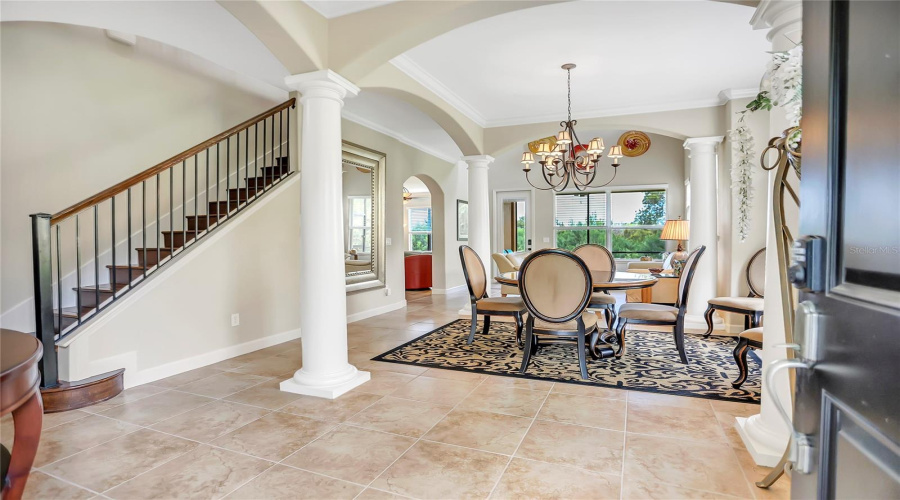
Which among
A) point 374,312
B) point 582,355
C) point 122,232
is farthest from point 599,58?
point 122,232

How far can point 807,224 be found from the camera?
76 cm

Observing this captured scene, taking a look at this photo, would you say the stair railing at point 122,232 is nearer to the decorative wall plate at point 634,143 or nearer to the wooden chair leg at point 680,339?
the wooden chair leg at point 680,339

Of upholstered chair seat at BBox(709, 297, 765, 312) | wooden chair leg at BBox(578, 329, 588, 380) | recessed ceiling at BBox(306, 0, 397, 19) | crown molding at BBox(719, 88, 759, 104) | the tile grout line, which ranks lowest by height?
the tile grout line

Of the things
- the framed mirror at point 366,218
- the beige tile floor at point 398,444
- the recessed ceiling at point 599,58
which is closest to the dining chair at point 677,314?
the beige tile floor at point 398,444

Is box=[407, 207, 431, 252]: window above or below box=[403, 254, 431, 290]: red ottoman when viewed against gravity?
above

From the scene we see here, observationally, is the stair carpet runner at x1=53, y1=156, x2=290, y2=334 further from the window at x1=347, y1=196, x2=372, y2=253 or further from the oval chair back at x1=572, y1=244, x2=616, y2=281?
the oval chair back at x1=572, y1=244, x2=616, y2=281

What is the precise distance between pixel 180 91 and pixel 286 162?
1214 mm

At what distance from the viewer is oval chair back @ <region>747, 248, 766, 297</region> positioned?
172 inches

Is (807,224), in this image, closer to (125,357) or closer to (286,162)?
(125,357)

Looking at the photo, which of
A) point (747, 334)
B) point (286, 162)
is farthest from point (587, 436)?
point (286, 162)

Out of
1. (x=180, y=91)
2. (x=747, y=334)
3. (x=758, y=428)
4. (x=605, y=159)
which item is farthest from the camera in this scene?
(x=605, y=159)

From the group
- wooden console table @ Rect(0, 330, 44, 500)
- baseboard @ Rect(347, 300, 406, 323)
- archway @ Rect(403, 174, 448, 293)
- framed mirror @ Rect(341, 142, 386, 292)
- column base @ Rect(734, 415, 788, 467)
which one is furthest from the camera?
archway @ Rect(403, 174, 448, 293)

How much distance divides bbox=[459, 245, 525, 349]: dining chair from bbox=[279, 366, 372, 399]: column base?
1.54m

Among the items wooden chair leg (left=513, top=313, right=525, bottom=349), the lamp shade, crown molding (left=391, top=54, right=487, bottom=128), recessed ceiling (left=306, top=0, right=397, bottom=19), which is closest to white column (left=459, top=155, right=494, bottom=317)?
crown molding (left=391, top=54, right=487, bottom=128)
